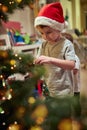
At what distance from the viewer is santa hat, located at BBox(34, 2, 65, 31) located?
1.13 metres

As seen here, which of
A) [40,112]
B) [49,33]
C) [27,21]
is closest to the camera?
[40,112]

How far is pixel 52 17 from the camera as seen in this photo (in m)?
1.17

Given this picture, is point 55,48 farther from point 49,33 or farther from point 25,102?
point 25,102

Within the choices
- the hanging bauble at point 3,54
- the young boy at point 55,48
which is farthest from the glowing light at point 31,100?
the young boy at point 55,48

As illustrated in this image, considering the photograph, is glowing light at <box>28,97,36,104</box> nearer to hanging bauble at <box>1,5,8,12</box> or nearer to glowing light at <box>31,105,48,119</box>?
glowing light at <box>31,105,48,119</box>

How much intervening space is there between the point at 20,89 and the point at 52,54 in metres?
0.47

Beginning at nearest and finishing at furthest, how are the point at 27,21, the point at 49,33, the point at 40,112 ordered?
the point at 40,112 → the point at 49,33 → the point at 27,21

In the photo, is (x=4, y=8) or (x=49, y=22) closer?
(x=4, y=8)

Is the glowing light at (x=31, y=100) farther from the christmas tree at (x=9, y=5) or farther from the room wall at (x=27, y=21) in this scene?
the room wall at (x=27, y=21)

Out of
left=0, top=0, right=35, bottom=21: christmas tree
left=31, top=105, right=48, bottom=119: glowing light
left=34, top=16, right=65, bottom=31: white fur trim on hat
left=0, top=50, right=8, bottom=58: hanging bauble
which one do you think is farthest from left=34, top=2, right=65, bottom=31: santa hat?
left=31, top=105, right=48, bottom=119: glowing light

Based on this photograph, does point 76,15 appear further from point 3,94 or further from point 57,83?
point 3,94

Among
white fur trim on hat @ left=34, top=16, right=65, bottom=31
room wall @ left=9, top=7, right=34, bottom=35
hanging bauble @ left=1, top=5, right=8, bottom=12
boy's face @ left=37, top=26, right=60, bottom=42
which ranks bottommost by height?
room wall @ left=9, top=7, right=34, bottom=35

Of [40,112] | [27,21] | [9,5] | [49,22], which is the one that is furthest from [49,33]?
[27,21]

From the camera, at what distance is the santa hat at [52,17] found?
1133 millimetres
